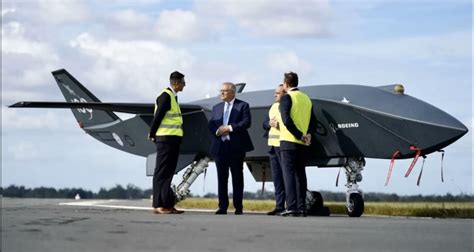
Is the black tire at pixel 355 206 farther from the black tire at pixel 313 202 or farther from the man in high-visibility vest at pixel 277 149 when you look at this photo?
the black tire at pixel 313 202

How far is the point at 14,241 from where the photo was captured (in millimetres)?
7383

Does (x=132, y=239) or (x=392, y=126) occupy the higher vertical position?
(x=392, y=126)

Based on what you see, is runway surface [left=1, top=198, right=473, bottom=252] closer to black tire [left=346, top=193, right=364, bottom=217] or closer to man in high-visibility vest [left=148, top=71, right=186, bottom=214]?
man in high-visibility vest [left=148, top=71, right=186, bottom=214]

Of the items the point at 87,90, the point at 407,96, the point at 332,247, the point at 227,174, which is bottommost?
the point at 332,247

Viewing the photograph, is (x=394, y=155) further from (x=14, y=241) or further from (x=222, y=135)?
(x=14, y=241)

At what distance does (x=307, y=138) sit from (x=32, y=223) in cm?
518

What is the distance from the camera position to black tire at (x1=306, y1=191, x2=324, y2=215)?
17.1 metres

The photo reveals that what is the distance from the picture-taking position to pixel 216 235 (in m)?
8.23

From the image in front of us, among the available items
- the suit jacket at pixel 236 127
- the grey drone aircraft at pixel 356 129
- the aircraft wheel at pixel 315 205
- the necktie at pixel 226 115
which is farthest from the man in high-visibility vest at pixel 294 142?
the aircraft wheel at pixel 315 205

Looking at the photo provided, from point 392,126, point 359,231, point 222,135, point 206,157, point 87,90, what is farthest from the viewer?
point 87,90

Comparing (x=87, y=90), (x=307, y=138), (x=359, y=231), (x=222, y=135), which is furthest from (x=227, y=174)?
(x=87, y=90)

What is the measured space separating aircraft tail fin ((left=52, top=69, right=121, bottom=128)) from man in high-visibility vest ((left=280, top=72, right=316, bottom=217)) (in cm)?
1246

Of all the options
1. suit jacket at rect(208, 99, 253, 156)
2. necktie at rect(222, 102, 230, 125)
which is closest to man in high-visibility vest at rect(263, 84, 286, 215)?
suit jacket at rect(208, 99, 253, 156)

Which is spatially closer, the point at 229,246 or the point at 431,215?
the point at 229,246
